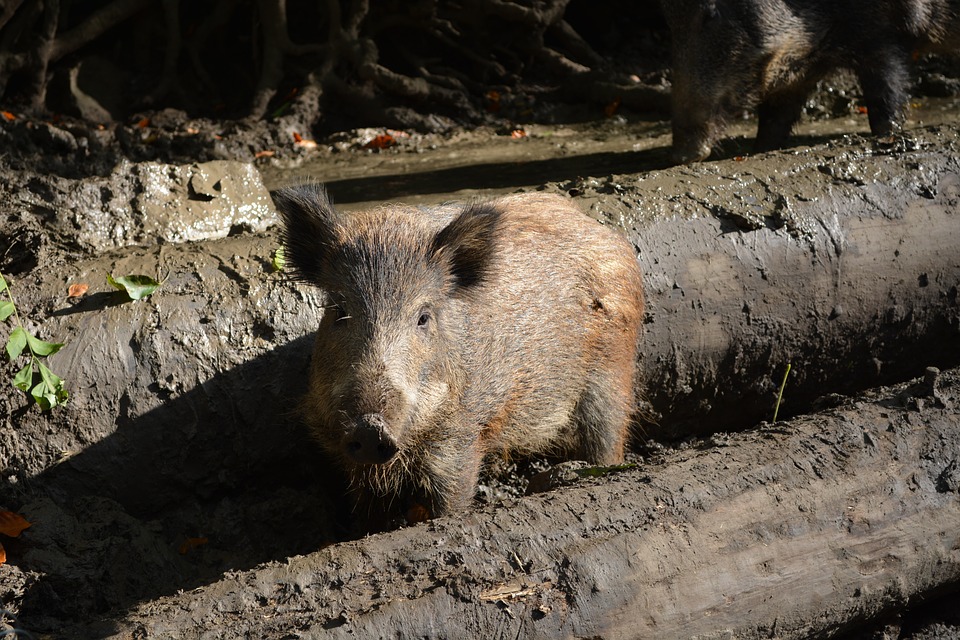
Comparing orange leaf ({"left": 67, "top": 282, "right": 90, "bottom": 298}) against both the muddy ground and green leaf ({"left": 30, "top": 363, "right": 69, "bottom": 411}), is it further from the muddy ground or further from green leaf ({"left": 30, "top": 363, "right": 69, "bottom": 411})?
green leaf ({"left": 30, "top": 363, "right": 69, "bottom": 411})

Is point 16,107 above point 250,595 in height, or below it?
above

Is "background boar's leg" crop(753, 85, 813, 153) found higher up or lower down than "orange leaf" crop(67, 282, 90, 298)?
higher up

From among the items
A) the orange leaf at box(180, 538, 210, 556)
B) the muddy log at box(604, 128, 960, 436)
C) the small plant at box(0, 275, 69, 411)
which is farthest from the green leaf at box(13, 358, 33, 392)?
the muddy log at box(604, 128, 960, 436)

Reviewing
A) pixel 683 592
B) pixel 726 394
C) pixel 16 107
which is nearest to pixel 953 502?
pixel 683 592

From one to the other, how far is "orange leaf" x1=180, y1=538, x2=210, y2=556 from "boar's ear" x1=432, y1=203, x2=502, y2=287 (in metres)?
1.52

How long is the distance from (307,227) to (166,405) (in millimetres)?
960

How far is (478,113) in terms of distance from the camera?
9.32 metres

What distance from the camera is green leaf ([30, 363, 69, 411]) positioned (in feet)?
12.6

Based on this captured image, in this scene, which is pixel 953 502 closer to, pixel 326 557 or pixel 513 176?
pixel 326 557

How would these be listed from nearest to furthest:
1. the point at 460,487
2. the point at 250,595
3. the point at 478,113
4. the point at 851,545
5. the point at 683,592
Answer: the point at 250,595 → the point at 683,592 → the point at 851,545 → the point at 460,487 → the point at 478,113

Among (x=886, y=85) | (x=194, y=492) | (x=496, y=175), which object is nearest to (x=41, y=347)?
(x=194, y=492)

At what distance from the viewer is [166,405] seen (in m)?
4.07

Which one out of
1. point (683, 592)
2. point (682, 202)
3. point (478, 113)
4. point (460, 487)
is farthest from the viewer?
point (478, 113)

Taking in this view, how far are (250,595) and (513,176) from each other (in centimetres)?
484
